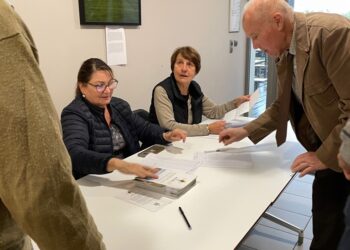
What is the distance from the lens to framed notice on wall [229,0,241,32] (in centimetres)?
418

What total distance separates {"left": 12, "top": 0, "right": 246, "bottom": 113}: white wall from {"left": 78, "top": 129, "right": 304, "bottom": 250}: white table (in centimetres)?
91

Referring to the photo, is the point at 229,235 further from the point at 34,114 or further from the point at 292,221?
the point at 292,221

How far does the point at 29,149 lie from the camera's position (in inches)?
20.8

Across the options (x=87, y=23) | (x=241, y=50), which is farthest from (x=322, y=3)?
(x=87, y=23)

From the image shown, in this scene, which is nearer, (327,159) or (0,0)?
(0,0)

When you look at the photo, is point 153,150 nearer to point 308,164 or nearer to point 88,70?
point 88,70

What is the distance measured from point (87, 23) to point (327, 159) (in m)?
1.76

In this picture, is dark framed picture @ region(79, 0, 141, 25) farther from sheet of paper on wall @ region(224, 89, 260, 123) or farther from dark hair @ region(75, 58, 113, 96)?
sheet of paper on wall @ region(224, 89, 260, 123)

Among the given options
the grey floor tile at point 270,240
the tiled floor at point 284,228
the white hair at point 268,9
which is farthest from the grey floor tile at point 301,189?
the white hair at point 268,9

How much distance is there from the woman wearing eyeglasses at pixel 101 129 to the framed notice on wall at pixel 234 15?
255cm

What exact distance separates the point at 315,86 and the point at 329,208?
1.86ft

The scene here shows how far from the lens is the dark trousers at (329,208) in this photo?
1539 millimetres

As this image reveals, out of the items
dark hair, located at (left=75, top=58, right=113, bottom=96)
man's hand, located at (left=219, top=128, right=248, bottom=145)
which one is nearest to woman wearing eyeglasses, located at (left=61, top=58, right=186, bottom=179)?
dark hair, located at (left=75, top=58, right=113, bottom=96)

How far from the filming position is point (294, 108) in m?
1.69
